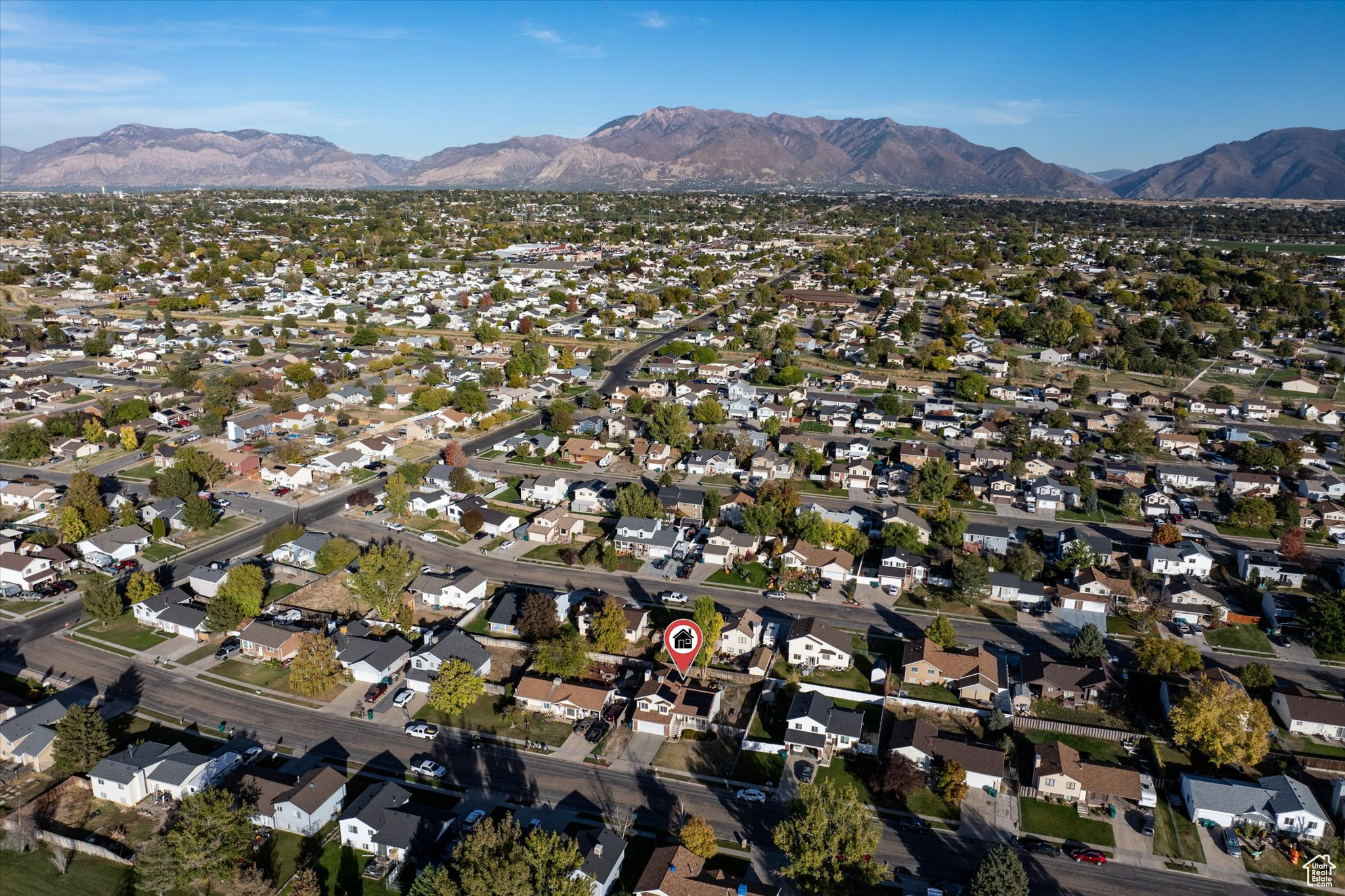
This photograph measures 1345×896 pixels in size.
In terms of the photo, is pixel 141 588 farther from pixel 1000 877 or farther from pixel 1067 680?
pixel 1067 680

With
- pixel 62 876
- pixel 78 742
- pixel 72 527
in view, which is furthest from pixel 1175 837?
pixel 72 527

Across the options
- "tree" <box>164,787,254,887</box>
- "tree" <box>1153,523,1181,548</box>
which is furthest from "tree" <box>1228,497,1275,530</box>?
"tree" <box>164,787,254,887</box>

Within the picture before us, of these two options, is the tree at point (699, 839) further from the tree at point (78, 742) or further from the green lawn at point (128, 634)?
the green lawn at point (128, 634)

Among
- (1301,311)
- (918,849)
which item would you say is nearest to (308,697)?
(918,849)

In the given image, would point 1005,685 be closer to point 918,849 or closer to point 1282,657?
point 918,849

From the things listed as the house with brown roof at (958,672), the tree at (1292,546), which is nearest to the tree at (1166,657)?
the house with brown roof at (958,672)

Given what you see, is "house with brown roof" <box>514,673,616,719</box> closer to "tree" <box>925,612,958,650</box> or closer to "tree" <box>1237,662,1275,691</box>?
"tree" <box>925,612,958,650</box>
